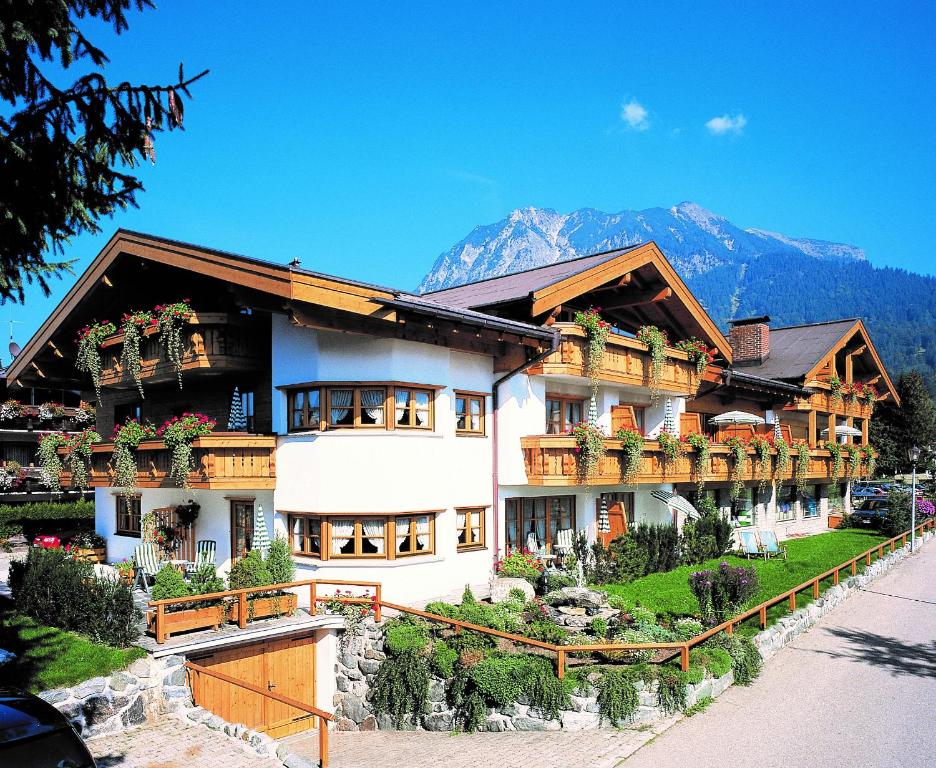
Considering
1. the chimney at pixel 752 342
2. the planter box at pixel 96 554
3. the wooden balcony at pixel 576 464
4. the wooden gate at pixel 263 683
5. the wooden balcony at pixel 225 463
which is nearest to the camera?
the wooden gate at pixel 263 683

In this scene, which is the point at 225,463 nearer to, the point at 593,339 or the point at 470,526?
the point at 470,526

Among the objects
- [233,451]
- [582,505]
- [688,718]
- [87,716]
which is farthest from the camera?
[582,505]

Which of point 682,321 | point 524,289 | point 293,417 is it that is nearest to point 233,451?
point 293,417

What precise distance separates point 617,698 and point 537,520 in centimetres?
950

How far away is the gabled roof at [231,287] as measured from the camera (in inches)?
625

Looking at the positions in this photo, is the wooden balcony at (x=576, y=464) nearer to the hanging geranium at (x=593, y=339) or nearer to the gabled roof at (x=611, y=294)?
the hanging geranium at (x=593, y=339)

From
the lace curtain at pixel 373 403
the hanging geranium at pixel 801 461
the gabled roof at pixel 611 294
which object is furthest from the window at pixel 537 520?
the hanging geranium at pixel 801 461

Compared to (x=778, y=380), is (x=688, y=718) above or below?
below

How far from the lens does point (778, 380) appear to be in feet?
114

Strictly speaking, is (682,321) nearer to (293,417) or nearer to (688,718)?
(293,417)

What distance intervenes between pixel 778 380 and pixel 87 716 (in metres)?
30.4

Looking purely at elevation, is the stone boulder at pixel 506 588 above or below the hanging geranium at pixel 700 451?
below

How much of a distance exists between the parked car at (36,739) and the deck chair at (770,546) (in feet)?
75.5

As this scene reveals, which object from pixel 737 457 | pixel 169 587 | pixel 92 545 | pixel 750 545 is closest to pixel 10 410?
pixel 92 545
